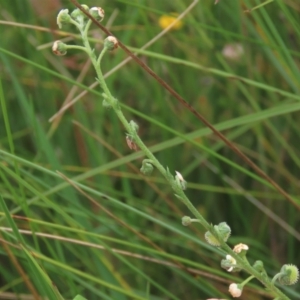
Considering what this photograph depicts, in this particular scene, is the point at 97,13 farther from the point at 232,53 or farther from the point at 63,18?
the point at 232,53

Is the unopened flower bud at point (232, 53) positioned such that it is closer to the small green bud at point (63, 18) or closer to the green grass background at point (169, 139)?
the green grass background at point (169, 139)

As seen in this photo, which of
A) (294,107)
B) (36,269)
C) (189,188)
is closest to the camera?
(36,269)

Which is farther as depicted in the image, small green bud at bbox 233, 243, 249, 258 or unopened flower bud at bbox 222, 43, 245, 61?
unopened flower bud at bbox 222, 43, 245, 61

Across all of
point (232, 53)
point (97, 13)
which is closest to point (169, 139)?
point (232, 53)

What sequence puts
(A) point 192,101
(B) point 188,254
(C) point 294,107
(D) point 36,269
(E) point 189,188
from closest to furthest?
(D) point 36,269 → (C) point 294,107 → (B) point 188,254 → (E) point 189,188 → (A) point 192,101

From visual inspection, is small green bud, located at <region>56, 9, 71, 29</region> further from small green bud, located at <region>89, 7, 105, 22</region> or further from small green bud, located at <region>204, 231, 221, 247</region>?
small green bud, located at <region>204, 231, 221, 247</region>

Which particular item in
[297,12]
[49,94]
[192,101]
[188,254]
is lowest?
[188,254]

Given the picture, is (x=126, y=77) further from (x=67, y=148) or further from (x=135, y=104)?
(x=67, y=148)

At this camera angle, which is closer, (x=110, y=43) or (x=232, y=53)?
(x=110, y=43)

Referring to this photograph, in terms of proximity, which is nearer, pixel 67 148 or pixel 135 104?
pixel 67 148

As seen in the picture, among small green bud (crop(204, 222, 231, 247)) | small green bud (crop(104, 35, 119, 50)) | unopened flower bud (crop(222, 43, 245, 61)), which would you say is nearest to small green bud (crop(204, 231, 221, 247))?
small green bud (crop(204, 222, 231, 247))

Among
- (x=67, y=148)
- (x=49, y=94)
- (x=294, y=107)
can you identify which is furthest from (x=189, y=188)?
(x=294, y=107)
